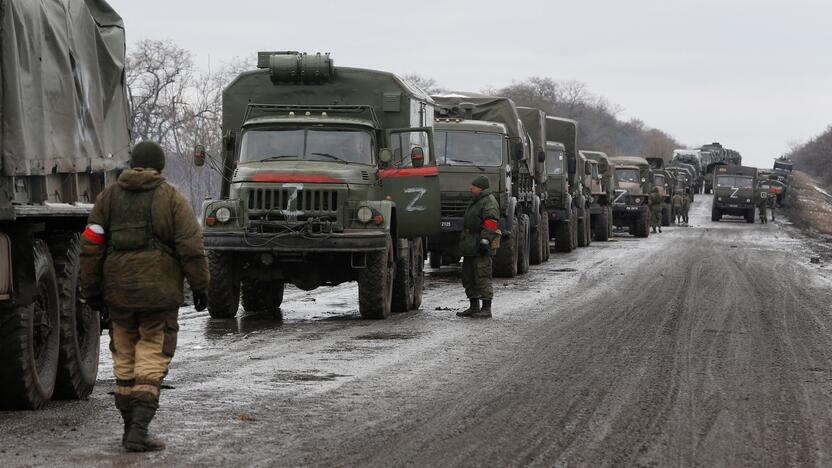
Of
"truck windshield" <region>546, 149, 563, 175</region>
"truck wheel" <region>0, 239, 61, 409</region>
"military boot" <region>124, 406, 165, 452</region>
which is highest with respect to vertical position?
"truck windshield" <region>546, 149, 563, 175</region>

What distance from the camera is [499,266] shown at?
22.8 metres

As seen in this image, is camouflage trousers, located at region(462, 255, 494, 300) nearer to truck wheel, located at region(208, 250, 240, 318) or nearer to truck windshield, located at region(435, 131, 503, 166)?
truck wheel, located at region(208, 250, 240, 318)

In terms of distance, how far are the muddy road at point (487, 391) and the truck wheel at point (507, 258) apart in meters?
4.71

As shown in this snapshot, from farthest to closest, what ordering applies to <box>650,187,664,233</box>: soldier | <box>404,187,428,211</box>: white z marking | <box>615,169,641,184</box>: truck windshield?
1. <box>650,187,664,233</box>: soldier
2. <box>615,169,641,184</box>: truck windshield
3. <box>404,187,428,211</box>: white z marking

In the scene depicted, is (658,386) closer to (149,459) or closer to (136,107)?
(149,459)

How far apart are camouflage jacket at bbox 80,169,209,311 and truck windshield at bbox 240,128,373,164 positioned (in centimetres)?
796

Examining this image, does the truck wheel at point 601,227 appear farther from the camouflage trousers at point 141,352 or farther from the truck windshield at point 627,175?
the camouflage trousers at point 141,352

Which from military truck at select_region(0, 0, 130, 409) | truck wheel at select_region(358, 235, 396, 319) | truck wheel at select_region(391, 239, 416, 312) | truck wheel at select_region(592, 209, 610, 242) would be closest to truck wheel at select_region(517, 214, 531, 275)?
truck wheel at select_region(391, 239, 416, 312)

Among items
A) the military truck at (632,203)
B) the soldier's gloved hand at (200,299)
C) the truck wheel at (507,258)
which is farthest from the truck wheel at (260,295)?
the military truck at (632,203)

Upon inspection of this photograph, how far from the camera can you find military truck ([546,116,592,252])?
32.0m

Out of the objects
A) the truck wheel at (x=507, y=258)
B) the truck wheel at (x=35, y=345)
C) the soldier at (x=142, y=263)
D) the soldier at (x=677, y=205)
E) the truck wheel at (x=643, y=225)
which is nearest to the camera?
the soldier at (x=142, y=263)

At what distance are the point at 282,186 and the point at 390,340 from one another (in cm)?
253

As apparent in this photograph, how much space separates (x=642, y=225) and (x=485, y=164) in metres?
22.9

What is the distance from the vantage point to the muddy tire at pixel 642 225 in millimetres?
43856
